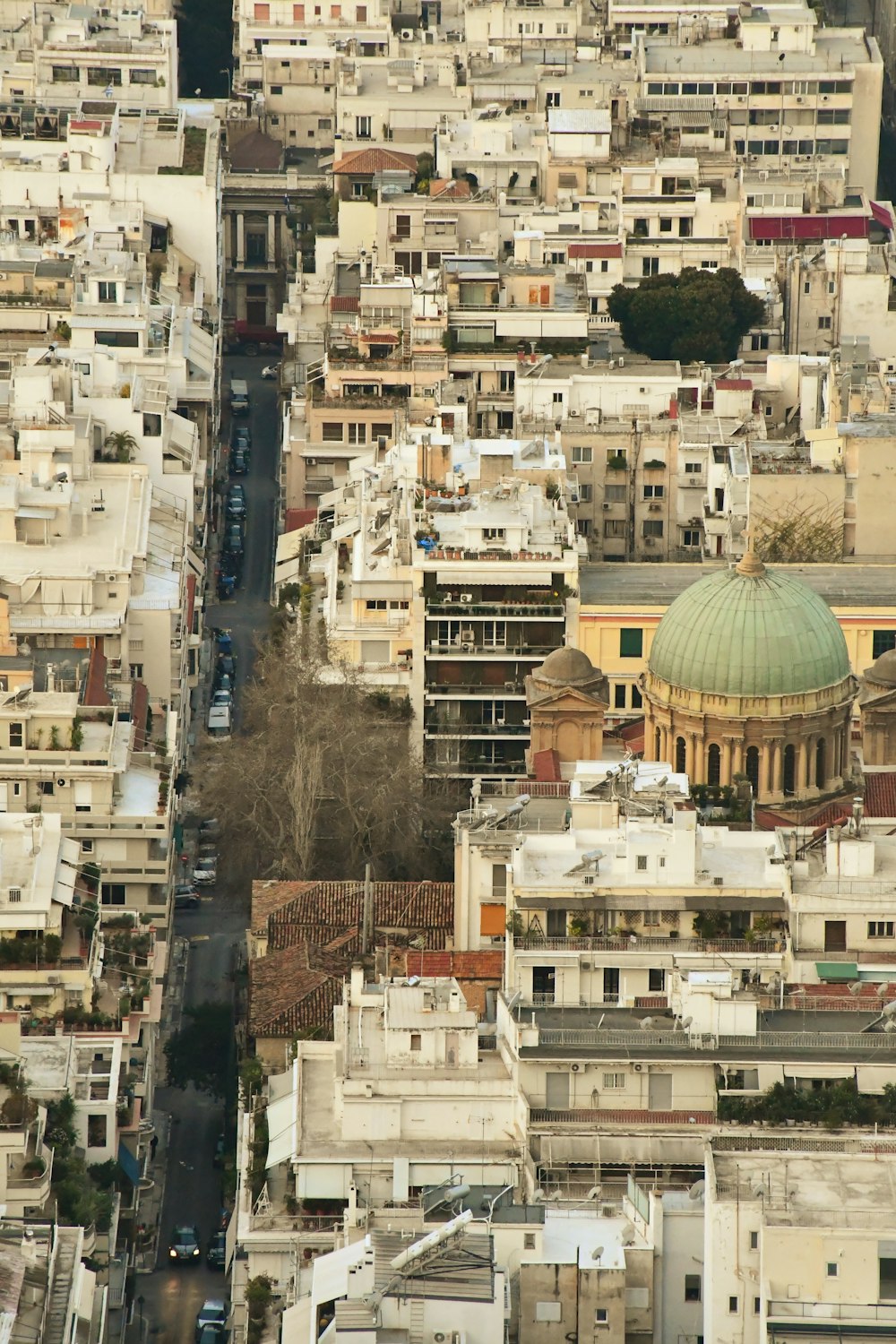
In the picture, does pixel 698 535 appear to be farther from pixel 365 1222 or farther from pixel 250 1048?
pixel 365 1222

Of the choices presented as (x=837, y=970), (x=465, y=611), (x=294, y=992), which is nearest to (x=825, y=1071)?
(x=837, y=970)

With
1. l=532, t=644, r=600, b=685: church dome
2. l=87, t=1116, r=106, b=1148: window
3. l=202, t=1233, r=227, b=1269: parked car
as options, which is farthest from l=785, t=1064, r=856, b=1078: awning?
l=532, t=644, r=600, b=685: church dome

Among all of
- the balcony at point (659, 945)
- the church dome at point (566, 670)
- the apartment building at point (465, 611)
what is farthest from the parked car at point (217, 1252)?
the apartment building at point (465, 611)

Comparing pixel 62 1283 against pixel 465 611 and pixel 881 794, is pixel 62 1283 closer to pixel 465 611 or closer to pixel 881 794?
pixel 881 794

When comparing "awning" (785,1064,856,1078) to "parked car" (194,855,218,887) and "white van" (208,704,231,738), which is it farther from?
"white van" (208,704,231,738)

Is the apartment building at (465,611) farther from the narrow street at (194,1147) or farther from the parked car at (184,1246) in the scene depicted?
the parked car at (184,1246)
